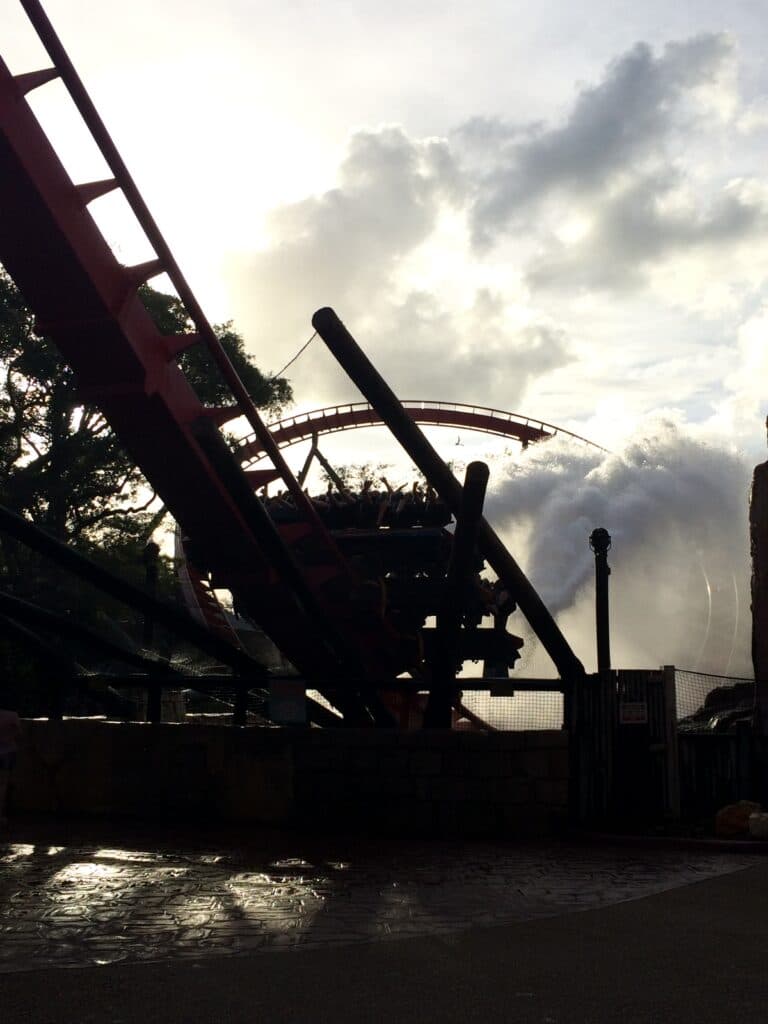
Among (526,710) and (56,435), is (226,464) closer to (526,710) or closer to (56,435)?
(526,710)

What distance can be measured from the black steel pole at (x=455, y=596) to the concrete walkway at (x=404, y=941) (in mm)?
2074

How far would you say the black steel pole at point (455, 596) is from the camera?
11.2 metres

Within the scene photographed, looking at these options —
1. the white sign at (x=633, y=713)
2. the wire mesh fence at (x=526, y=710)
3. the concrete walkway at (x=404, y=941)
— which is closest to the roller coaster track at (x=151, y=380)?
the wire mesh fence at (x=526, y=710)

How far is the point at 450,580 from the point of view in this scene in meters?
11.5

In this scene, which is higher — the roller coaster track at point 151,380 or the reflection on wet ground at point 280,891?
the roller coaster track at point 151,380

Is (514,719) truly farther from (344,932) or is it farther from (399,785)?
(344,932)

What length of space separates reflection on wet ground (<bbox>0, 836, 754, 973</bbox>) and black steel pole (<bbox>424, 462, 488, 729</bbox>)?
4.75ft

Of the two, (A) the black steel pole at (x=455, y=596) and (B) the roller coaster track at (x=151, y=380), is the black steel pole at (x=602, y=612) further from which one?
(B) the roller coaster track at (x=151, y=380)

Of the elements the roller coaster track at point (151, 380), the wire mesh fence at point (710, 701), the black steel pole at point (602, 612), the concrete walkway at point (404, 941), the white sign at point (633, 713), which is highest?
the roller coaster track at point (151, 380)

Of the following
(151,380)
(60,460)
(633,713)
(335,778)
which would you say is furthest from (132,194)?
A: (60,460)

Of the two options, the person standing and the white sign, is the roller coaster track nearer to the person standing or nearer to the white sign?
the person standing

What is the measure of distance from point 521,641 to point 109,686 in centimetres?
485

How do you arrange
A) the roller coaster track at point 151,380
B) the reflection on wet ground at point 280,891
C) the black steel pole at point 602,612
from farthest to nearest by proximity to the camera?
the black steel pole at point 602,612 < the roller coaster track at point 151,380 < the reflection on wet ground at point 280,891

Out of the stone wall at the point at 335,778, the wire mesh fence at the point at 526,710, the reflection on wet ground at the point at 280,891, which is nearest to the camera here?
the reflection on wet ground at the point at 280,891
